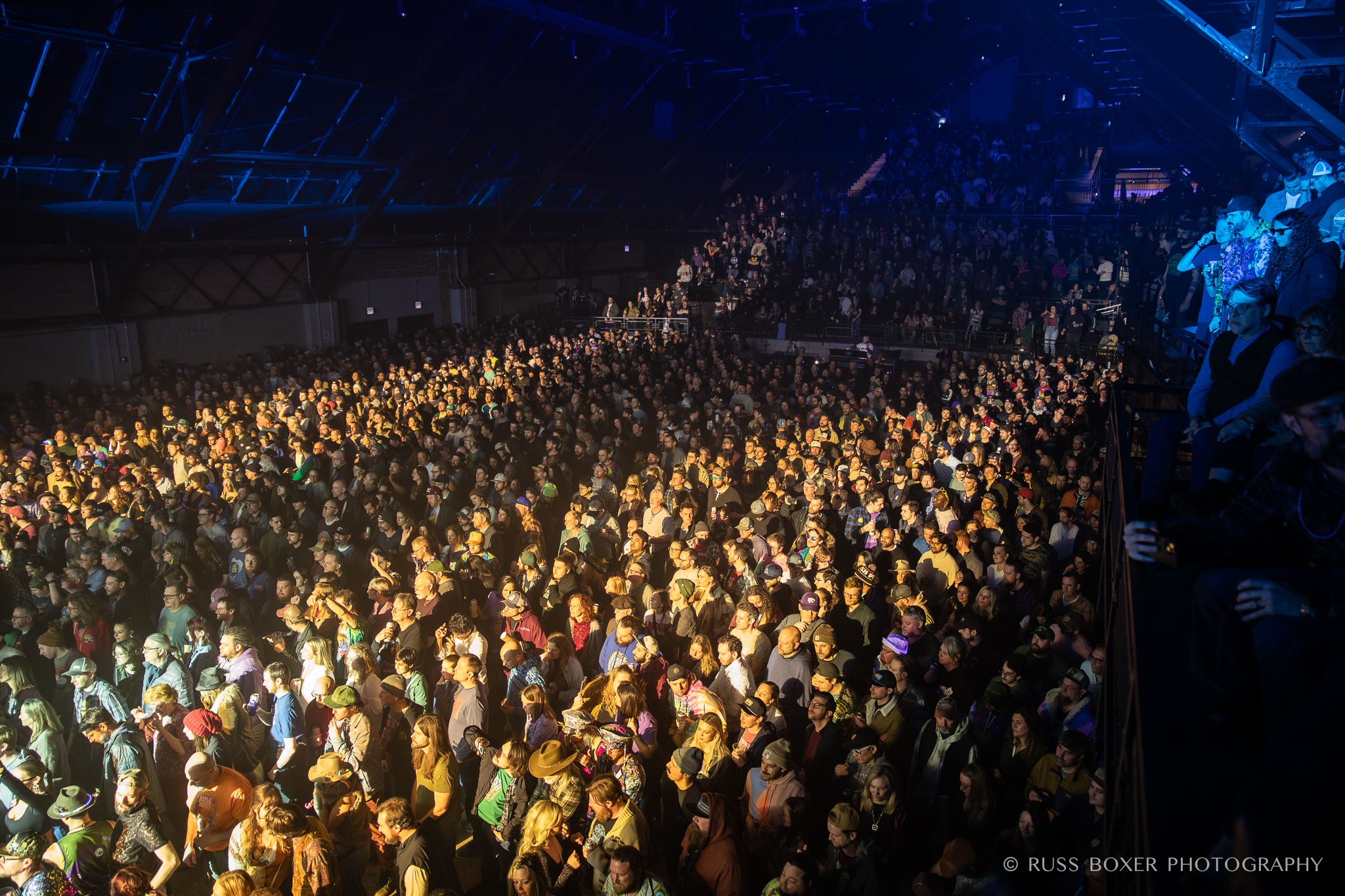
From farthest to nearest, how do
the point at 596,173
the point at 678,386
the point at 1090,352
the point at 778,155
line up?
the point at 778,155, the point at 596,173, the point at 1090,352, the point at 678,386

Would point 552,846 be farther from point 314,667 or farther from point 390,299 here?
point 390,299

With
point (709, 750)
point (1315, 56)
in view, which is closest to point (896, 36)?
point (1315, 56)

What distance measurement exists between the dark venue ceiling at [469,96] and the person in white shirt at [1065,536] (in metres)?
5.50

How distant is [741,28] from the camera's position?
52.5 feet

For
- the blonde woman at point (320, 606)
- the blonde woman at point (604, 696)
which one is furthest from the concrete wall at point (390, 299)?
the blonde woman at point (604, 696)

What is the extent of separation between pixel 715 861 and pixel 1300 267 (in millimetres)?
3969

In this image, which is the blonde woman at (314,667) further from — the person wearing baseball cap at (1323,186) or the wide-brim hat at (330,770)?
the person wearing baseball cap at (1323,186)

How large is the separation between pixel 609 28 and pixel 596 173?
620 centimetres

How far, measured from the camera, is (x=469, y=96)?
→ 1450cm

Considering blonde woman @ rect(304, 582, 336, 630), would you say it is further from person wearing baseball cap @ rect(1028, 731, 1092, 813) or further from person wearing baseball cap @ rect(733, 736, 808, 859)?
person wearing baseball cap @ rect(1028, 731, 1092, 813)

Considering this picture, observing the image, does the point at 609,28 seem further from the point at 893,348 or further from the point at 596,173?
the point at 893,348

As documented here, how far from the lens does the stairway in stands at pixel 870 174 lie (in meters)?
24.8

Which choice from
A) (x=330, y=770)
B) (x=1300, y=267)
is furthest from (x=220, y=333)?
(x=1300, y=267)

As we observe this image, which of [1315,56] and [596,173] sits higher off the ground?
[596,173]
